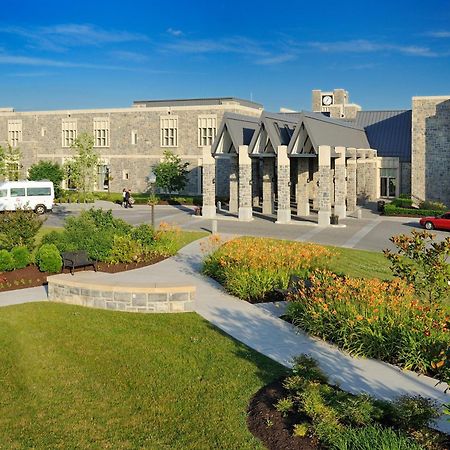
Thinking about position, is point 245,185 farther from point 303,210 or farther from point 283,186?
point 303,210

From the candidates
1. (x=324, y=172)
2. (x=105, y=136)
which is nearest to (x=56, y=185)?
(x=105, y=136)

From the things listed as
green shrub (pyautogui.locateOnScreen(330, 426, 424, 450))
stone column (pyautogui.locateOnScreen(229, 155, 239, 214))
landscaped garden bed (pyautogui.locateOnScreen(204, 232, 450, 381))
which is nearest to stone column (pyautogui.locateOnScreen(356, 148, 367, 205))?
stone column (pyautogui.locateOnScreen(229, 155, 239, 214))

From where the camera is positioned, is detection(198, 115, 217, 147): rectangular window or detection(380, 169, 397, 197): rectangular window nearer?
detection(380, 169, 397, 197): rectangular window

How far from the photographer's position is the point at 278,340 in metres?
12.6

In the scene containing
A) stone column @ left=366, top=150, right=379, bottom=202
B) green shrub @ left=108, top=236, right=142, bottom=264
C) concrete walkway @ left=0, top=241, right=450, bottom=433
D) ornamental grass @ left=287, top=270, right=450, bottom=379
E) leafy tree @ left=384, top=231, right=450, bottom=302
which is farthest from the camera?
stone column @ left=366, top=150, right=379, bottom=202

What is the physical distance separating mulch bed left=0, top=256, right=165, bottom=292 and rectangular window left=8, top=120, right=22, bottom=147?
40.9m

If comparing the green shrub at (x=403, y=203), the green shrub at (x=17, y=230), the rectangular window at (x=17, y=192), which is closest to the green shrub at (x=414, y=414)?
the green shrub at (x=17, y=230)

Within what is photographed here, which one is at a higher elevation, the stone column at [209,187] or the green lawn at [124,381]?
the stone column at [209,187]

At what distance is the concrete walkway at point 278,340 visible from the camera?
1002 centimetres

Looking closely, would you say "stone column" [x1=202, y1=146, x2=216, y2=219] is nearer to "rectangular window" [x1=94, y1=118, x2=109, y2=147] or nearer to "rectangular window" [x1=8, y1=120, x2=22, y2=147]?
"rectangular window" [x1=94, y1=118, x2=109, y2=147]

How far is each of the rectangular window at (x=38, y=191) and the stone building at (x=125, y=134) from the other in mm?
13280

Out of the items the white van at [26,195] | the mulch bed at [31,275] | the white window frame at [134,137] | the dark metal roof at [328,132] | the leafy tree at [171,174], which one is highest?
the white window frame at [134,137]

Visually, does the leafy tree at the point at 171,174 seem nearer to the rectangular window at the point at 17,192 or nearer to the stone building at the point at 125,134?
the stone building at the point at 125,134

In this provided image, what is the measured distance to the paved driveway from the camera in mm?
27531
